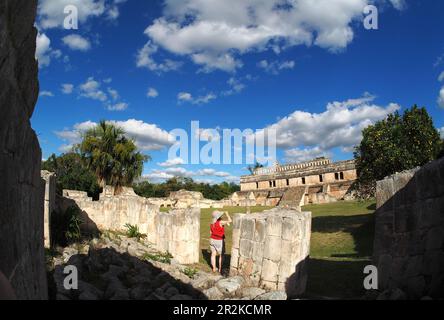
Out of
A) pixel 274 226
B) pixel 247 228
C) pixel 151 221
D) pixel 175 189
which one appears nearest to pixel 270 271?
pixel 274 226

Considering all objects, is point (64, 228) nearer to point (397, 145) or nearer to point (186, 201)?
point (397, 145)

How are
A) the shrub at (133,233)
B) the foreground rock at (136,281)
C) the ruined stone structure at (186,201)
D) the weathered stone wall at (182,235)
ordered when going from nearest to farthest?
the foreground rock at (136,281)
the weathered stone wall at (182,235)
the shrub at (133,233)
the ruined stone structure at (186,201)

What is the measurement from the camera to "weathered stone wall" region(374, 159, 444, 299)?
192 inches

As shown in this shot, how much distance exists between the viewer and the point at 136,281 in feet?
23.1

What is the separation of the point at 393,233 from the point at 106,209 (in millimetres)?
12172

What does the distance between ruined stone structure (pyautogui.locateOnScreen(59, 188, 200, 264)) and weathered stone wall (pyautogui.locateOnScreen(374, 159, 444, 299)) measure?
5.67 meters

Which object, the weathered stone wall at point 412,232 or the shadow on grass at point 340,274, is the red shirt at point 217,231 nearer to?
the shadow on grass at point 340,274

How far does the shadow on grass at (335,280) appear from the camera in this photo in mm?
6654

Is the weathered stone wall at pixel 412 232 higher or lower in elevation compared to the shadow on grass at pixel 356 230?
higher

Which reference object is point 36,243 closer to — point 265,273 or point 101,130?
point 265,273

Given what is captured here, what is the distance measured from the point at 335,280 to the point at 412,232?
2.66 meters

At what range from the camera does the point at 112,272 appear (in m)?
7.36

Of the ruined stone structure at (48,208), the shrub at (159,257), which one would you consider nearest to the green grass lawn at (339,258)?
the shrub at (159,257)

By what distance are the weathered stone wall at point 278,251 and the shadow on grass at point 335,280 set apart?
1.36 ft
